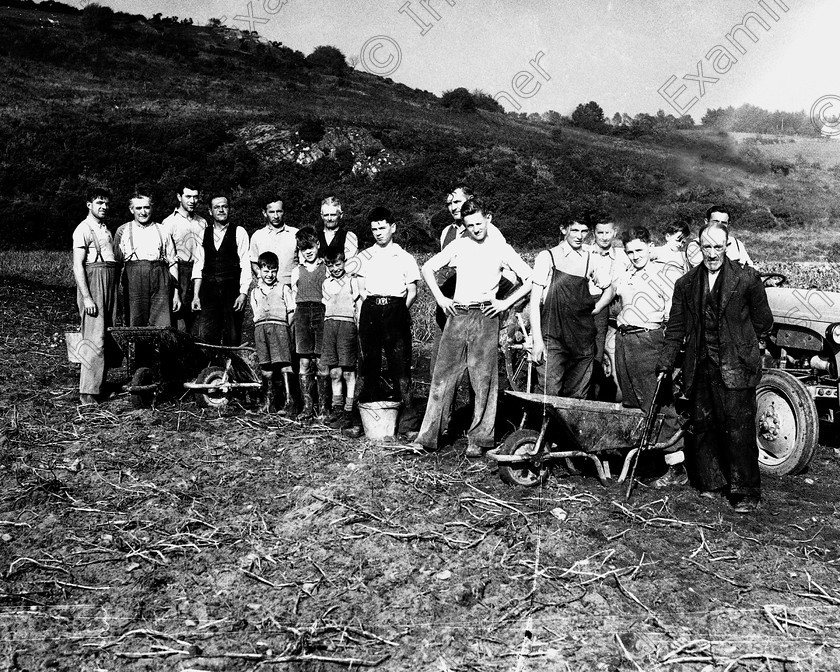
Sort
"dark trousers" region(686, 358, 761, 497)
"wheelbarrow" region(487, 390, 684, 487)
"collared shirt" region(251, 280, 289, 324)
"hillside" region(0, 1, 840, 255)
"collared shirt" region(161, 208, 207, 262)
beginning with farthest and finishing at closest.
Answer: "hillside" region(0, 1, 840, 255) → "collared shirt" region(161, 208, 207, 262) → "collared shirt" region(251, 280, 289, 324) → "dark trousers" region(686, 358, 761, 497) → "wheelbarrow" region(487, 390, 684, 487)

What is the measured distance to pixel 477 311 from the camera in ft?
18.8

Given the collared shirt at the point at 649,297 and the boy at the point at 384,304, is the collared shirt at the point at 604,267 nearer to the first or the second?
the collared shirt at the point at 649,297

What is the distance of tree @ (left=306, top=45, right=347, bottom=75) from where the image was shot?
64.3m

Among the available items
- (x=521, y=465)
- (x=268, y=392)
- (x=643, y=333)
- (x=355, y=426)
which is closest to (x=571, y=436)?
(x=521, y=465)

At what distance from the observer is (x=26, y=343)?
10.2 metres

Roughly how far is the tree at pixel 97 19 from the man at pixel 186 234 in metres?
56.3

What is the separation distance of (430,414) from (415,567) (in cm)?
192

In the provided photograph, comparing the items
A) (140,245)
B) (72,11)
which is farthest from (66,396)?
(72,11)

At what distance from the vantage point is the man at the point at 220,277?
7.76 meters

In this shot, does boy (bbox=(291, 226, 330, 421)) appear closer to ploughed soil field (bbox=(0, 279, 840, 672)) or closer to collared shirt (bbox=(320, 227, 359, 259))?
collared shirt (bbox=(320, 227, 359, 259))

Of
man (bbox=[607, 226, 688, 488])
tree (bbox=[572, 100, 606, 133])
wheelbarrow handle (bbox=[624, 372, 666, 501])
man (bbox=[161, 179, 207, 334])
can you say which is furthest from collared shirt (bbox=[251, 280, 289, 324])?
tree (bbox=[572, 100, 606, 133])

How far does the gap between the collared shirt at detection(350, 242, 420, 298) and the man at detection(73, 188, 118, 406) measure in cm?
283

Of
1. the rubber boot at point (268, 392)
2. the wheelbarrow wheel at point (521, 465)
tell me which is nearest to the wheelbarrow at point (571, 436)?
the wheelbarrow wheel at point (521, 465)

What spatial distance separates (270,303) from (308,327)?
1.50 feet
